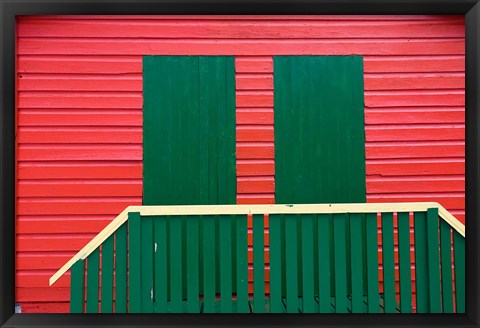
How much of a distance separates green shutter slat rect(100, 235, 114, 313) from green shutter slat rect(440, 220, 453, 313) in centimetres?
234

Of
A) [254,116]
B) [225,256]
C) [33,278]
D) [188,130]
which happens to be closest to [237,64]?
[254,116]

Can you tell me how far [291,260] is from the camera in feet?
10.7

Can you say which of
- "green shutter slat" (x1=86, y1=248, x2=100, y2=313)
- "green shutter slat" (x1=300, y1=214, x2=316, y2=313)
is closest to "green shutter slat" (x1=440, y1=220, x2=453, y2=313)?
"green shutter slat" (x1=300, y1=214, x2=316, y2=313)

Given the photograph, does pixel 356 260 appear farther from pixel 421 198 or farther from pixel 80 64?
pixel 80 64

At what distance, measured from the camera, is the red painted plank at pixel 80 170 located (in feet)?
14.2

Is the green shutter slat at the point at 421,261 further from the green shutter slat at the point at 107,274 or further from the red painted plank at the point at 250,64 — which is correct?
the green shutter slat at the point at 107,274

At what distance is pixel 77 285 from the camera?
3.25m

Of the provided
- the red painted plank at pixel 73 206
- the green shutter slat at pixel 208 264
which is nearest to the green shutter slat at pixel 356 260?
the green shutter slat at pixel 208 264

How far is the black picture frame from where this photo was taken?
8.22ft

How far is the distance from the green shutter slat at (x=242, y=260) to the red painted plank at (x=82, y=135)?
1594 millimetres

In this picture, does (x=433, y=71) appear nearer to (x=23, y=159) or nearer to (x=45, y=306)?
(x=23, y=159)

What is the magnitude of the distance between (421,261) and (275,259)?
1.05 meters

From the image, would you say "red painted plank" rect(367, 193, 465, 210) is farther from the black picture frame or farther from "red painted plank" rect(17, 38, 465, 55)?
the black picture frame

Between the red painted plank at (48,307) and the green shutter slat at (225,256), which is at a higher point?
the green shutter slat at (225,256)
